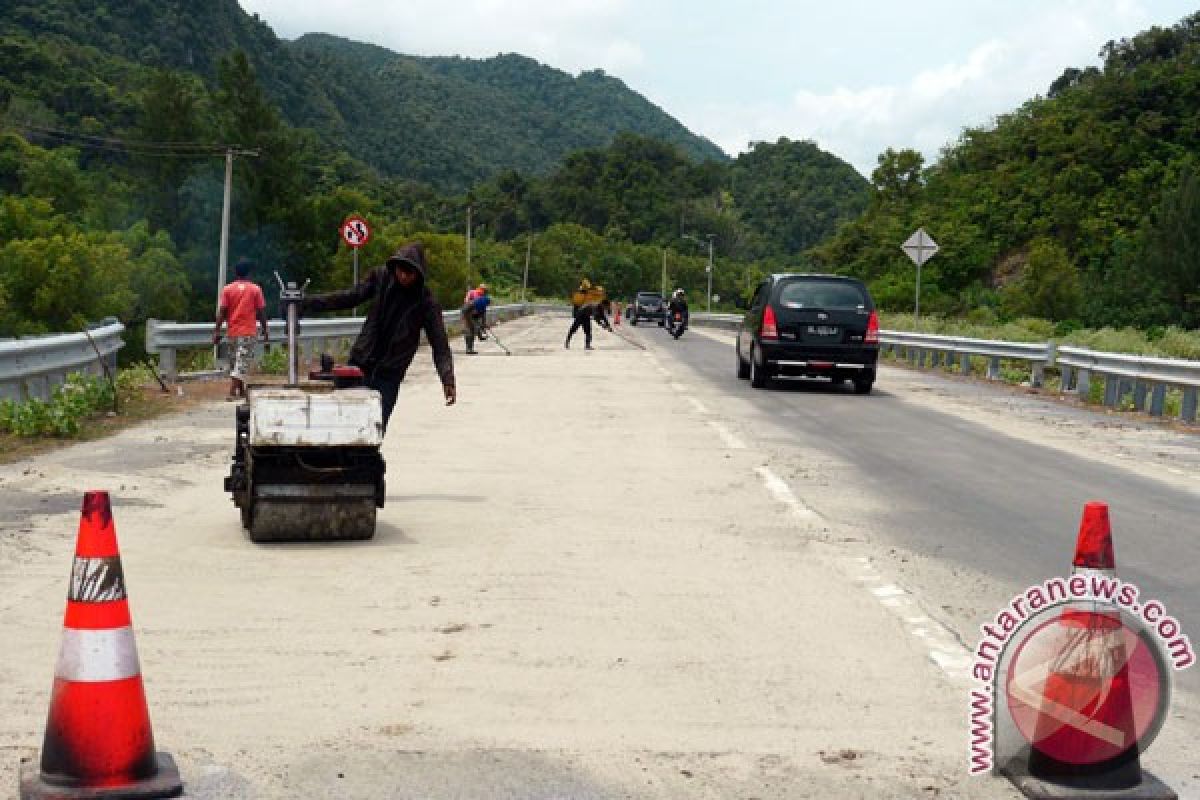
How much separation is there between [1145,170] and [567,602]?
78.8 m

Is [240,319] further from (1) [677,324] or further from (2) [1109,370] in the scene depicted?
(1) [677,324]

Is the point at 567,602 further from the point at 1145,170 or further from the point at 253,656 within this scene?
the point at 1145,170

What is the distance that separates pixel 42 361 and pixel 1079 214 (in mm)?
74414

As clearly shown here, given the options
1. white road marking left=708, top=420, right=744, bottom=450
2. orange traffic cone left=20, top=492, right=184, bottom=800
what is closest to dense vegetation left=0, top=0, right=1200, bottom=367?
white road marking left=708, top=420, right=744, bottom=450

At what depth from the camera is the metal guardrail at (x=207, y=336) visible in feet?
66.1

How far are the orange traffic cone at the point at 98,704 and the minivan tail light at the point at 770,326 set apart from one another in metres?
18.6

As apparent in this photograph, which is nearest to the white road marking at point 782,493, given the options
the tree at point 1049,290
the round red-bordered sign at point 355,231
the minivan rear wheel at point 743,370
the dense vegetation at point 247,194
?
the minivan rear wheel at point 743,370

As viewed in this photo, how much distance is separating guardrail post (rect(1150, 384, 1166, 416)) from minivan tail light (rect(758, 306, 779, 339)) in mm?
5620

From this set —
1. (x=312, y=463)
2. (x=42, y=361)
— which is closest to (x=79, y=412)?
(x=42, y=361)

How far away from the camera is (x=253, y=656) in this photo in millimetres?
5633

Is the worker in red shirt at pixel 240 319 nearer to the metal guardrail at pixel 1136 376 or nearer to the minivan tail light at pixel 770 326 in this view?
the minivan tail light at pixel 770 326

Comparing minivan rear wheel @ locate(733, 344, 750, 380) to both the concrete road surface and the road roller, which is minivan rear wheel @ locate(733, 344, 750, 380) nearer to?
the concrete road surface

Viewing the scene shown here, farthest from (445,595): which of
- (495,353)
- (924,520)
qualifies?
(495,353)

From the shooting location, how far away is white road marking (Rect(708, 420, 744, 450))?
13.9 m
